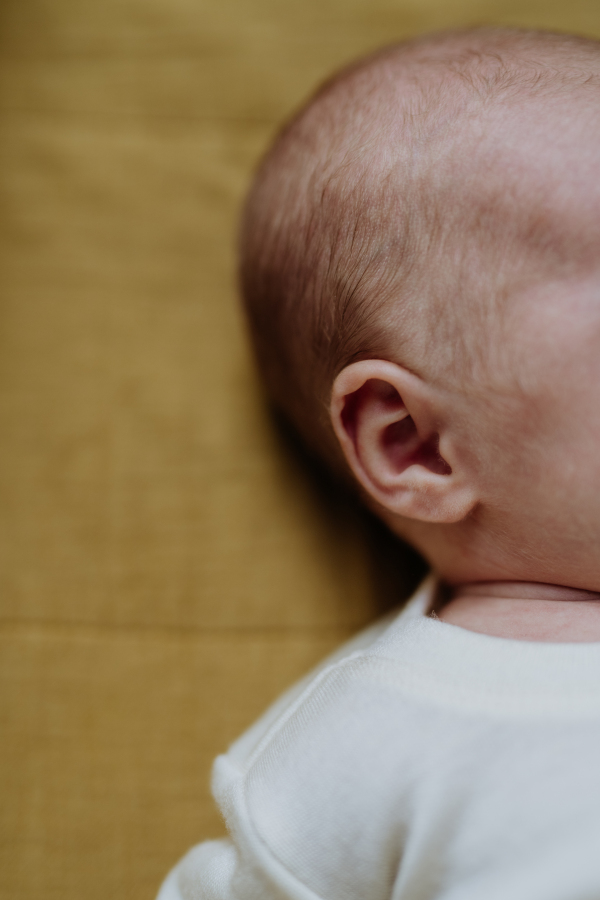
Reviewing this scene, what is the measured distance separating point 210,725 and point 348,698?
248 mm

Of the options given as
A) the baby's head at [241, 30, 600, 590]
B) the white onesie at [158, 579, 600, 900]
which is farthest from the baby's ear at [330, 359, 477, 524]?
the white onesie at [158, 579, 600, 900]

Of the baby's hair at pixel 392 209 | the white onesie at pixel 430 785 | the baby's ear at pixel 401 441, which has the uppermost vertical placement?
the baby's hair at pixel 392 209

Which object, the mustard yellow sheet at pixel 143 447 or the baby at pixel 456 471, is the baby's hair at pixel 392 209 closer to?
the baby at pixel 456 471

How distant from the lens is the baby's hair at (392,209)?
0.69m

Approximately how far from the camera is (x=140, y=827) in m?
0.82

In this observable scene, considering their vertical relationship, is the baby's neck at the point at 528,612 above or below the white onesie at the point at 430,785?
above

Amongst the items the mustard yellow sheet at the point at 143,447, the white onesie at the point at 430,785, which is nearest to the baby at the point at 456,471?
the white onesie at the point at 430,785

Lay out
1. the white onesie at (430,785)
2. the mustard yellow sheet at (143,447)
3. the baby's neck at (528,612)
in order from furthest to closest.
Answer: the mustard yellow sheet at (143,447) < the baby's neck at (528,612) < the white onesie at (430,785)

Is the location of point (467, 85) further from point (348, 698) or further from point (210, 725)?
point (210, 725)

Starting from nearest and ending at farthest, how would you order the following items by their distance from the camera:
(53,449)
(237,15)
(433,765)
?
(433,765), (53,449), (237,15)

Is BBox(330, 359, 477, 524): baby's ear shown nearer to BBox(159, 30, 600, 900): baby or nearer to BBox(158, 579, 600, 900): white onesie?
BBox(159, 30, 600, 900): baby

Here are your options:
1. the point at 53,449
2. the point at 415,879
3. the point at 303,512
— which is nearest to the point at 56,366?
the point at 53,449

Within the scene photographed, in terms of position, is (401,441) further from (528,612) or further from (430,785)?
(430,785)

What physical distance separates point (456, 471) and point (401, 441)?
0.21 ft
